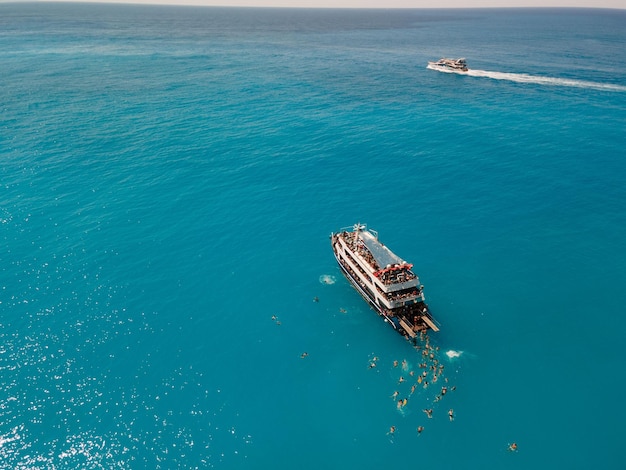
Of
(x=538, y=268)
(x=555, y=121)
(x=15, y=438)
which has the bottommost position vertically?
(x=15, y=438)

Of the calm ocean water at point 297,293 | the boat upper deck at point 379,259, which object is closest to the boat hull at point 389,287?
the boat upper deck at point 379,259

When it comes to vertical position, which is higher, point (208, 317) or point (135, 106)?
point (135, 106)

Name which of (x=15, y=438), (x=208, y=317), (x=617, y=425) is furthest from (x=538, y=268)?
(x=15, y=438)

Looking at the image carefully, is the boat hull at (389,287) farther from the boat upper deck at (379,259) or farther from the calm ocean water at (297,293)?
the calm ocean water at (297,293)

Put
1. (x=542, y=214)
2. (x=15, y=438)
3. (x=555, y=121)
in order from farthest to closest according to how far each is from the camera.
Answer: (x=555, y=121)
(x=542, y=214)
(x=15, y=438)

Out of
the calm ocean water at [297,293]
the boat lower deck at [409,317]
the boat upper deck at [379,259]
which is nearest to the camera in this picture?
the calm ocean water at [297,293]

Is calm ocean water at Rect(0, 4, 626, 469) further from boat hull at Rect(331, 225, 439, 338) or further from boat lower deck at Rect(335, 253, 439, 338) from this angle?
boat hull at Rect(331, 225, 439, 338)

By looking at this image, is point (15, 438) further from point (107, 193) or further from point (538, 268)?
point (538, 268)

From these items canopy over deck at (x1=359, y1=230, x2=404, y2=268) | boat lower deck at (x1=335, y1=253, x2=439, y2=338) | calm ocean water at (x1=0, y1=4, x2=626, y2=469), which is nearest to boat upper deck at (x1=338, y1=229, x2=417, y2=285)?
canopy over deck at (x1=359, y1=230, x2=404, y2=268)
